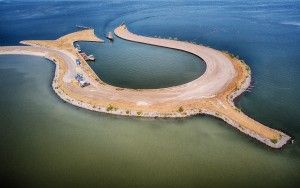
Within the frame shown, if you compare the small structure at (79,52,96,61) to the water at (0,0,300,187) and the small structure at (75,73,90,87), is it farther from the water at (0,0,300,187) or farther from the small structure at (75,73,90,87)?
the small structure at (75,73,90,87)

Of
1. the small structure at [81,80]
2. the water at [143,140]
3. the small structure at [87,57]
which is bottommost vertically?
the water at [143,140]

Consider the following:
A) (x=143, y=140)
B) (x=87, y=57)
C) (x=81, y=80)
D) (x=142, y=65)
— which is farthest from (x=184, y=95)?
(x=87, y=57)

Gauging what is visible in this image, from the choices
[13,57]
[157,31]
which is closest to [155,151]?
[13,57]

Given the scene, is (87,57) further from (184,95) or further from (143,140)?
(143,140)

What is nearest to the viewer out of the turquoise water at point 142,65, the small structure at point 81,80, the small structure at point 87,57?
the small structure at point 81,80

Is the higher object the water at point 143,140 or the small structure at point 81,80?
the small structure at point 81,80

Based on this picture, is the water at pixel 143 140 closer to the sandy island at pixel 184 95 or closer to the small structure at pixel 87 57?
the sandy island at pixel 184 95

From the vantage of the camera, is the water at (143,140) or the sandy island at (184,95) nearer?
→ the water at (143,140)

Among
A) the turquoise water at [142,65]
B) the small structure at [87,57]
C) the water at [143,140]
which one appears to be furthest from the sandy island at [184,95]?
the turquoise water at [142,65]
